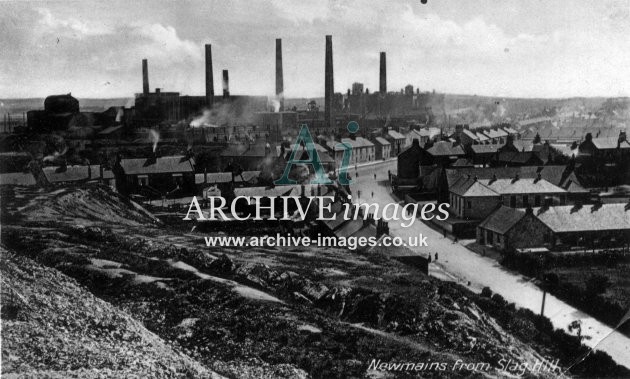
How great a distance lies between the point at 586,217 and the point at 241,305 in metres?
15.0

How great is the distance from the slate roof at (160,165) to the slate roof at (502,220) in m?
11.4

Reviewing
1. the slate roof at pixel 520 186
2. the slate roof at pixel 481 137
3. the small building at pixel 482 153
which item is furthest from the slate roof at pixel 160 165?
the slate roof at pixel 481 137

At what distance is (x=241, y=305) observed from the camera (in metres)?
11.2

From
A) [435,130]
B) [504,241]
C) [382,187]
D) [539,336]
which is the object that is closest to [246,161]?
[382,187]

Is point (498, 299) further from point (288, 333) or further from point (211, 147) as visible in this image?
point (211, 147)

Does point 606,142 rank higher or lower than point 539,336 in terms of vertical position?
higher

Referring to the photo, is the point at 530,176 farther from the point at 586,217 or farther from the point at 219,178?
the point at 219,178

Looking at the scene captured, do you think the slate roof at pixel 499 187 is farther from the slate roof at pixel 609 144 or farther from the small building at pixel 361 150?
the small building at pixel 361 150

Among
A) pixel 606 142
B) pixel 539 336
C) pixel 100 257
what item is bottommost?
pixel 539 336

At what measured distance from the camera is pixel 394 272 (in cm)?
1308

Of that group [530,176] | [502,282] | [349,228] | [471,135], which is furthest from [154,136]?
[471,135]

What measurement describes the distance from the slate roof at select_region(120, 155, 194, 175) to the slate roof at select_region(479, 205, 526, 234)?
11384mm

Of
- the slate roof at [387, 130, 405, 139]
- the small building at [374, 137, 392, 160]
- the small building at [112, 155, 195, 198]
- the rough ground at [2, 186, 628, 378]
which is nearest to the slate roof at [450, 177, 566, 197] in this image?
the rough ground at [2, 186, 628, 378]

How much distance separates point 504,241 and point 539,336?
6.85 m
